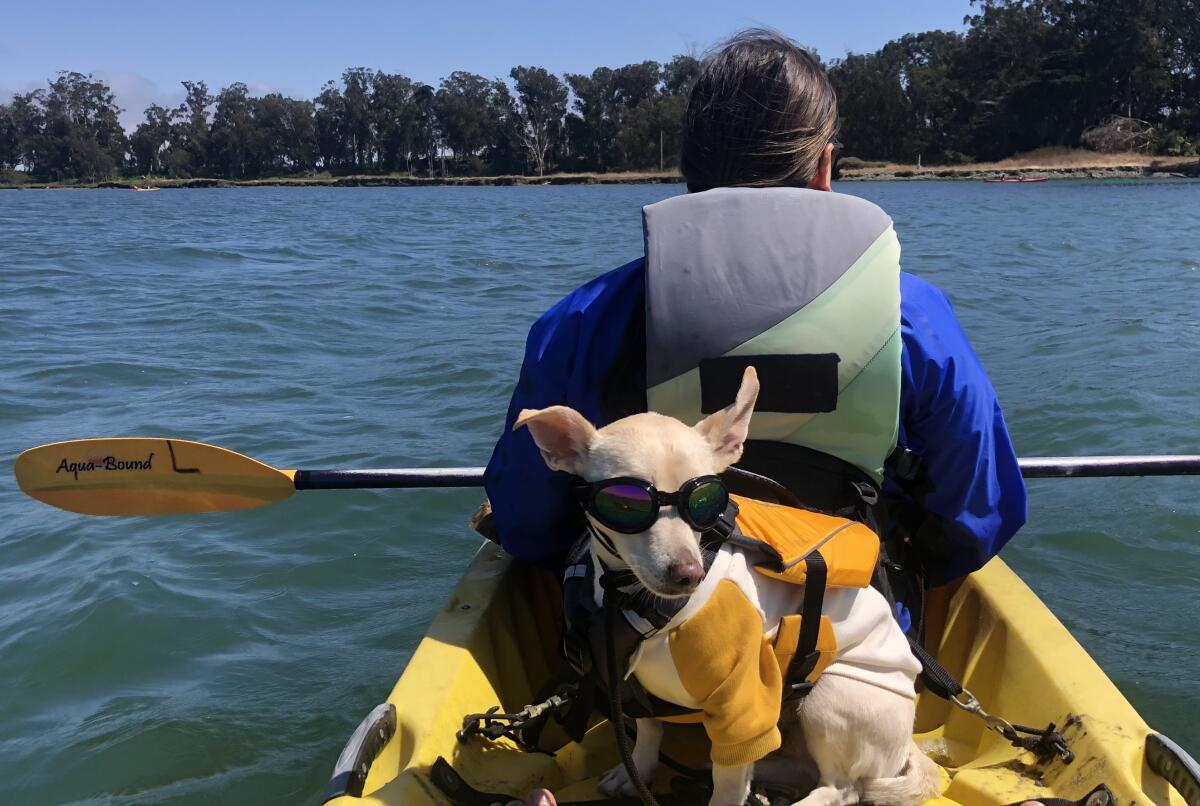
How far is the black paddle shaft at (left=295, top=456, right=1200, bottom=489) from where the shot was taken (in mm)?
3998

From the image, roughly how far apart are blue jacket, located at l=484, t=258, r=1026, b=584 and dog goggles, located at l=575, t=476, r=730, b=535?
2.04 ft

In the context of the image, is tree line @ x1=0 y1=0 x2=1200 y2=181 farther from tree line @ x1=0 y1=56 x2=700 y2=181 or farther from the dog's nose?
the dog's nose

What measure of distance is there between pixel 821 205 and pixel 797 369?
39 cm

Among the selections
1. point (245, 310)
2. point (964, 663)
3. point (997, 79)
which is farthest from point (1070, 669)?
point (997, 79)

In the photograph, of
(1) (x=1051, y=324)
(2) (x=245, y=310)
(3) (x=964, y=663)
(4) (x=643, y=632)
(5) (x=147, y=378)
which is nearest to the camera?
(4) (x=643, y=632)

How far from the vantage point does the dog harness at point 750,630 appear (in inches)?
78.8

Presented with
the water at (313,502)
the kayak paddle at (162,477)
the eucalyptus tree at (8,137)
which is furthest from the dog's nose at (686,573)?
the eucalyptus tree at (8,137)

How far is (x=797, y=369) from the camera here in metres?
2.29

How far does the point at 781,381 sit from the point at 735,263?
0.94 feet

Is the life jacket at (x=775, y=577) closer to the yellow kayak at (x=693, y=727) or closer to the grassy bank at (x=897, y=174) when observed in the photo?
the yellow kayak at (x=693, y=727)

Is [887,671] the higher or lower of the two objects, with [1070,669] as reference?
higher

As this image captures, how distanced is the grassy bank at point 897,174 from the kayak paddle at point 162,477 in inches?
1566

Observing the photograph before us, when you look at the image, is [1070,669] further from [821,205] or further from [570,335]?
[570,335]

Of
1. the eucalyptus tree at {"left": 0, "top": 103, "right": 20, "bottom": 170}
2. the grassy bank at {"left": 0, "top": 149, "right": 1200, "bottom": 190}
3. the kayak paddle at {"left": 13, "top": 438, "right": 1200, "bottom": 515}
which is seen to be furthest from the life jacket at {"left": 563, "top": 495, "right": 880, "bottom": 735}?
the eucalyptus tree at {"left": 0, "top": 103, "right": 20, "bottom": 170}
